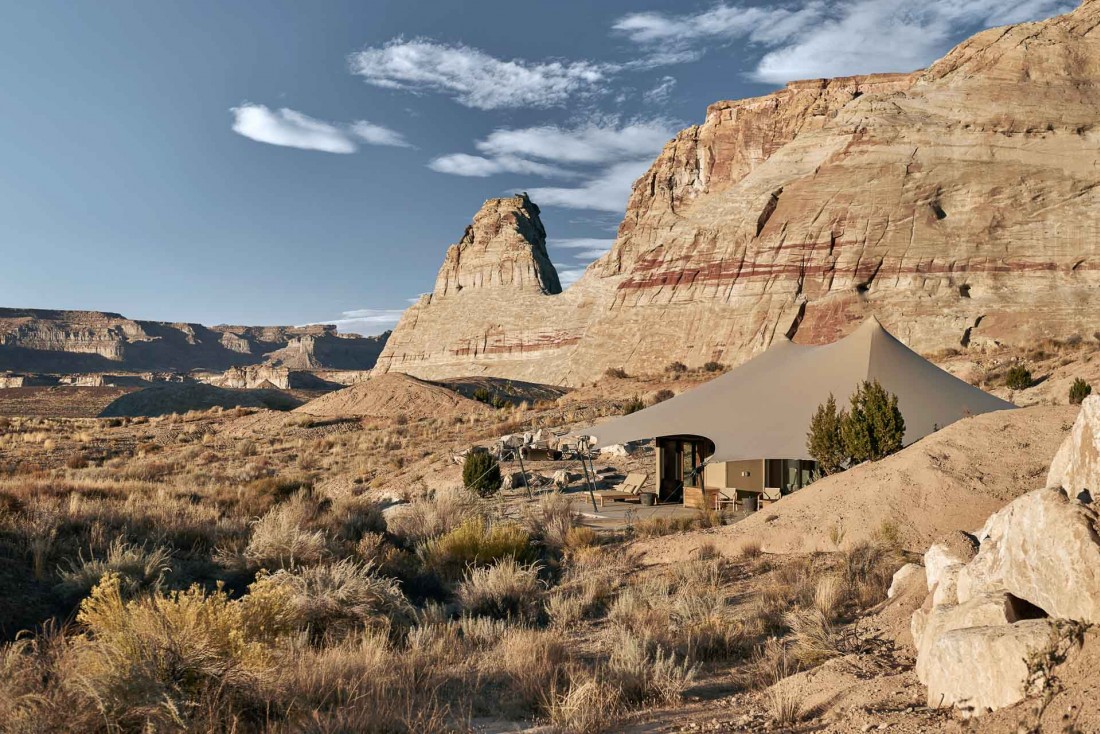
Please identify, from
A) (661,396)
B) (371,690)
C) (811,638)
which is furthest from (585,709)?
(661,396)

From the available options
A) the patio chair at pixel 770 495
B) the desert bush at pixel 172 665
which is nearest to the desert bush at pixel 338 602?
the desert bush at pixel 172 665

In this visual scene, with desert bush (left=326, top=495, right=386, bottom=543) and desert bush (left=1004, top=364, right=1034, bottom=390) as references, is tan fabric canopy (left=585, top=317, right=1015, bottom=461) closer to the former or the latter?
desert bush (left=326, top=495, right=386, bottom=543)

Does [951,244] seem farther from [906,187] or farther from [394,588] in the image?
[394,588]

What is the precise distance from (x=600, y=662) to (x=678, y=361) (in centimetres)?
4196

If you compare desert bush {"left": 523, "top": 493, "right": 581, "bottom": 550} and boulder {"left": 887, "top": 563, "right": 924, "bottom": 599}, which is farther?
desert bush {"left": 523, "top": 493, "right": 581, "bottom": 550}

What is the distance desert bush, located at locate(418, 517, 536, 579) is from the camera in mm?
10031

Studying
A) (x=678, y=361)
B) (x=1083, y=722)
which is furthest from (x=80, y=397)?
(x=1083, y=722)

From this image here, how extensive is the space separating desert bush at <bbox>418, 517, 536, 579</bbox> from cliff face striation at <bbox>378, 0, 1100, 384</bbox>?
34805 millimetres

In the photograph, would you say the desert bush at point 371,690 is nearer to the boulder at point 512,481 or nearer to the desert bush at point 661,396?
the boulder at point 512,481

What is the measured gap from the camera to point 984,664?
12.3 ft

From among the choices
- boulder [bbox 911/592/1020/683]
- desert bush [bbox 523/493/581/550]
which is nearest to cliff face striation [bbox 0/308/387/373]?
desert bush [bbox 523/493/581/550]

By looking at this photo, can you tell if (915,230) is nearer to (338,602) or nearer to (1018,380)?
(1018,380)

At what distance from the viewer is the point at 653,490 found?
18.4 m

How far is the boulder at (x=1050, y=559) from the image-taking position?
12.0ft
